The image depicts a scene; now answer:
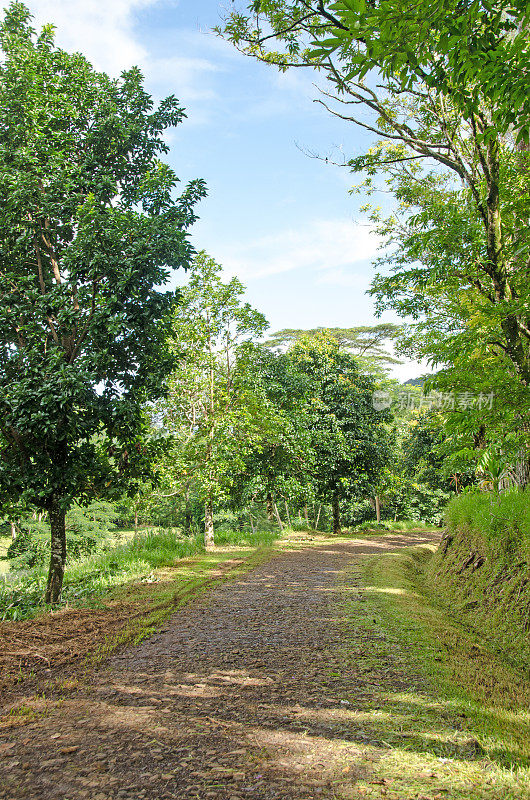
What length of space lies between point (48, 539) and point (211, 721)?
54.6 feet

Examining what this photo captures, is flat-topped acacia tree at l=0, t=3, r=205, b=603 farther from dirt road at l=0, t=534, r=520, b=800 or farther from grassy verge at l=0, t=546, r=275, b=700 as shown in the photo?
dirt road at l=0, t=534, r=520, b=800

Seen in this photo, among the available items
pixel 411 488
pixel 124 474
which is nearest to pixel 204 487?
pixel 124 474

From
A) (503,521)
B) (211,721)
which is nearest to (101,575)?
(211,721)

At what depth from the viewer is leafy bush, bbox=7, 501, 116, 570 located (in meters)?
17.2

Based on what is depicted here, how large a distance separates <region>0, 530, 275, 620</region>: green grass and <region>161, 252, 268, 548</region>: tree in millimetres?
1494

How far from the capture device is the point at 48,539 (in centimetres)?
1753

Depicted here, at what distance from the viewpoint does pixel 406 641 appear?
5004 millimetres

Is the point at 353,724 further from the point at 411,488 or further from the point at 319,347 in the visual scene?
the point at 411,488

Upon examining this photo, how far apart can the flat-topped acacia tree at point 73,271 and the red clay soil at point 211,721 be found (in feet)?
10.4

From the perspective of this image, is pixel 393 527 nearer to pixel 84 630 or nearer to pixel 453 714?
pixel 84 630

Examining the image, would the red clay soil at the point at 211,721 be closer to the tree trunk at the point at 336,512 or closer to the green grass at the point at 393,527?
the tree trunk at the point at 336,512

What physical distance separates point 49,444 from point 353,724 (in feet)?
18.5

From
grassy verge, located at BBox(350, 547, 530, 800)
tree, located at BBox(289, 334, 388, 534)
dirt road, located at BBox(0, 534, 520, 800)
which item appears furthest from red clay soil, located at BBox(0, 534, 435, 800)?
tree, located at BBox(289, 334, 388, 534)

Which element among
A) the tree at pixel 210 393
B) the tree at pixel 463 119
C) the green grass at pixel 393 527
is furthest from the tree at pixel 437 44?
the green grass at pixel 393 527
